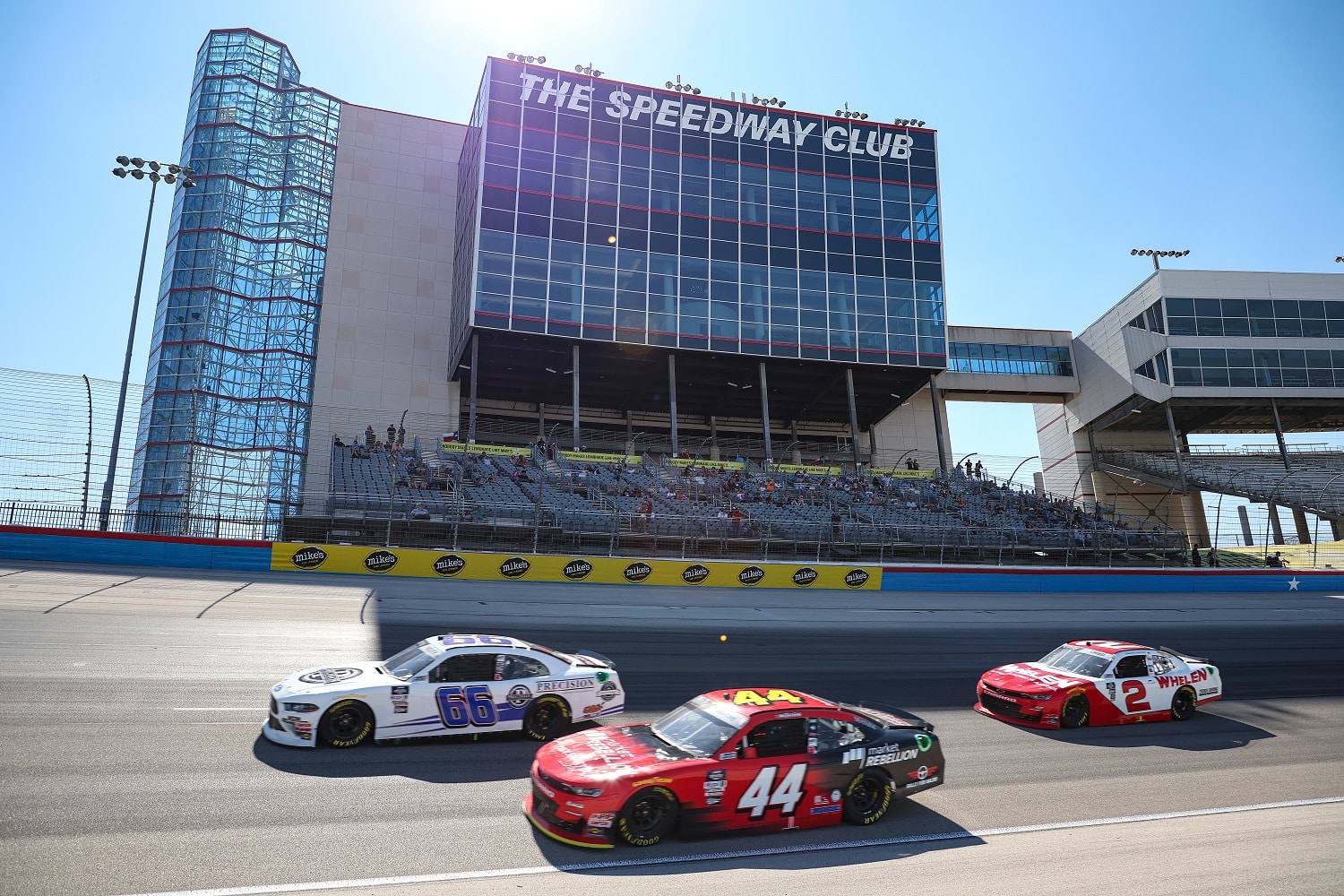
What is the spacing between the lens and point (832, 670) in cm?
1499

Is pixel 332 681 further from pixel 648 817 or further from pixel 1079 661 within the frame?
pixel 1079 661

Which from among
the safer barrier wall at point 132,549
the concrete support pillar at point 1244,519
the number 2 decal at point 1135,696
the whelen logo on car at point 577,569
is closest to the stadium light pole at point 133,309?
the safer barrier wall at point 132,549

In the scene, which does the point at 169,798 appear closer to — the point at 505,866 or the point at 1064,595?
the point at 505,866

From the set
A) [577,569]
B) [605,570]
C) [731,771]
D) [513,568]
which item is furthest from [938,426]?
[731,771]

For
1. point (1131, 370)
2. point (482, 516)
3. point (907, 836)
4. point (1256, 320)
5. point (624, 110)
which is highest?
point (624, 110)

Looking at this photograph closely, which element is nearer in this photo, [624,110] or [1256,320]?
[624,110]

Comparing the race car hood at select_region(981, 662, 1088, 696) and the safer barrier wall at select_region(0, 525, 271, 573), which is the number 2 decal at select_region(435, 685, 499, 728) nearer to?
the race car hood at select_region(981, 662, 1088, 696)

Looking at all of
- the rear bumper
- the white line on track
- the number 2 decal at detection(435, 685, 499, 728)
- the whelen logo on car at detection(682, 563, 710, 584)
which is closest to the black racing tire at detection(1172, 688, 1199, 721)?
the white line on track

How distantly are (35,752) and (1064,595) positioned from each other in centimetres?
3016

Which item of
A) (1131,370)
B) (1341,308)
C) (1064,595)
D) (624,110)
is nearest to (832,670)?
(1064,595)

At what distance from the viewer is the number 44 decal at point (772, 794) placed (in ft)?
23.9

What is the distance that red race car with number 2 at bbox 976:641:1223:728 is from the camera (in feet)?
38.7

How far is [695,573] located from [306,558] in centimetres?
1180

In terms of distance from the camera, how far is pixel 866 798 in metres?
7.88
